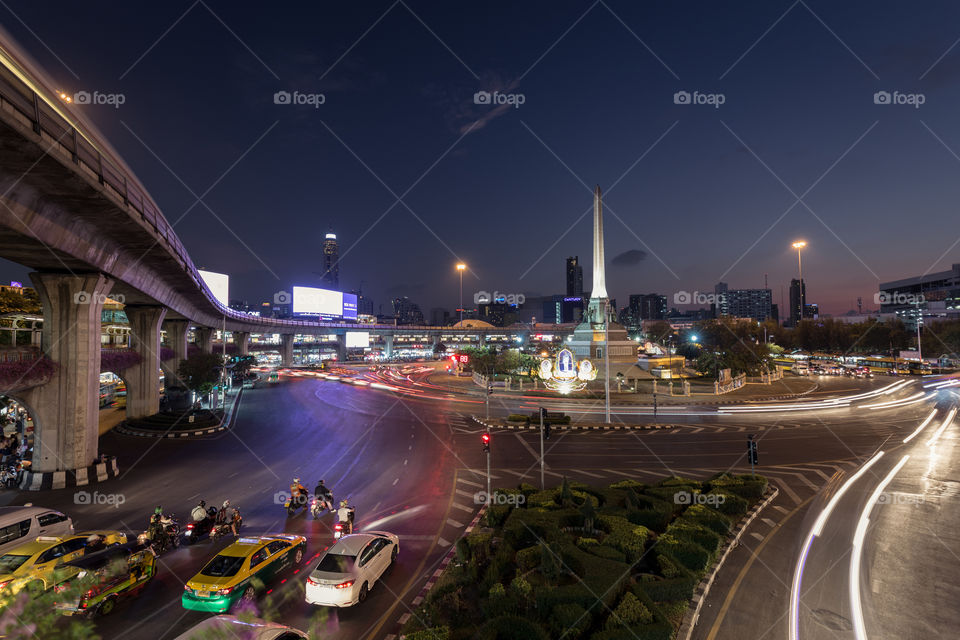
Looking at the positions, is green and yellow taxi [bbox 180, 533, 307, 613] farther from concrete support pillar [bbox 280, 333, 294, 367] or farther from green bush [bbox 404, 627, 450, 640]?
concrete support pillar [bbox 280, 333, 294, 367]

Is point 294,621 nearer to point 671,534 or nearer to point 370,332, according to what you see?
point 671,534

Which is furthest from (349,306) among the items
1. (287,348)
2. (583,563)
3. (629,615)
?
(629,615)

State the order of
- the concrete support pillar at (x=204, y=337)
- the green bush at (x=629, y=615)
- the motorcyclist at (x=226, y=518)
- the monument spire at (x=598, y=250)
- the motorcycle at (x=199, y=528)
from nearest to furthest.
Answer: the green bush at (x=629, y=615) < the motorcycle at (x=199, y=528) < the motorcyclist at (x=226, y=518) < the concrete support pillar at (x=204, y=337) < the monument spire at (x=598, y=250)

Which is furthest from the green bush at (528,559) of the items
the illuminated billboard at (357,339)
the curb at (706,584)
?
the illuminated billboard at (357,339)

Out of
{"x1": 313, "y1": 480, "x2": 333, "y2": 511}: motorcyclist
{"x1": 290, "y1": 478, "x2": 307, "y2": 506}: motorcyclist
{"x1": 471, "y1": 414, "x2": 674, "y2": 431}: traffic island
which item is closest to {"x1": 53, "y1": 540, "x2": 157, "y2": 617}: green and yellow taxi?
{"x1": 290, "y1": 478, "x2": 307, "y2": 506}: motorcyclist

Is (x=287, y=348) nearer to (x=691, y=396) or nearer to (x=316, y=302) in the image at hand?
(x=316, y=302)

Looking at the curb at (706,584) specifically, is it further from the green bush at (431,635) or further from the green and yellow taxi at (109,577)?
the green and yellow taxi at (109,577)

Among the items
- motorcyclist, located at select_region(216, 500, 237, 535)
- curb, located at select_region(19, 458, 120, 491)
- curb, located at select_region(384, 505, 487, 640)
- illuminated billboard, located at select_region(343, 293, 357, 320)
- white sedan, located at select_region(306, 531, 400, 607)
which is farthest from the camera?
illuminated billboard, located at select_region(343, 293, 357, 320)
